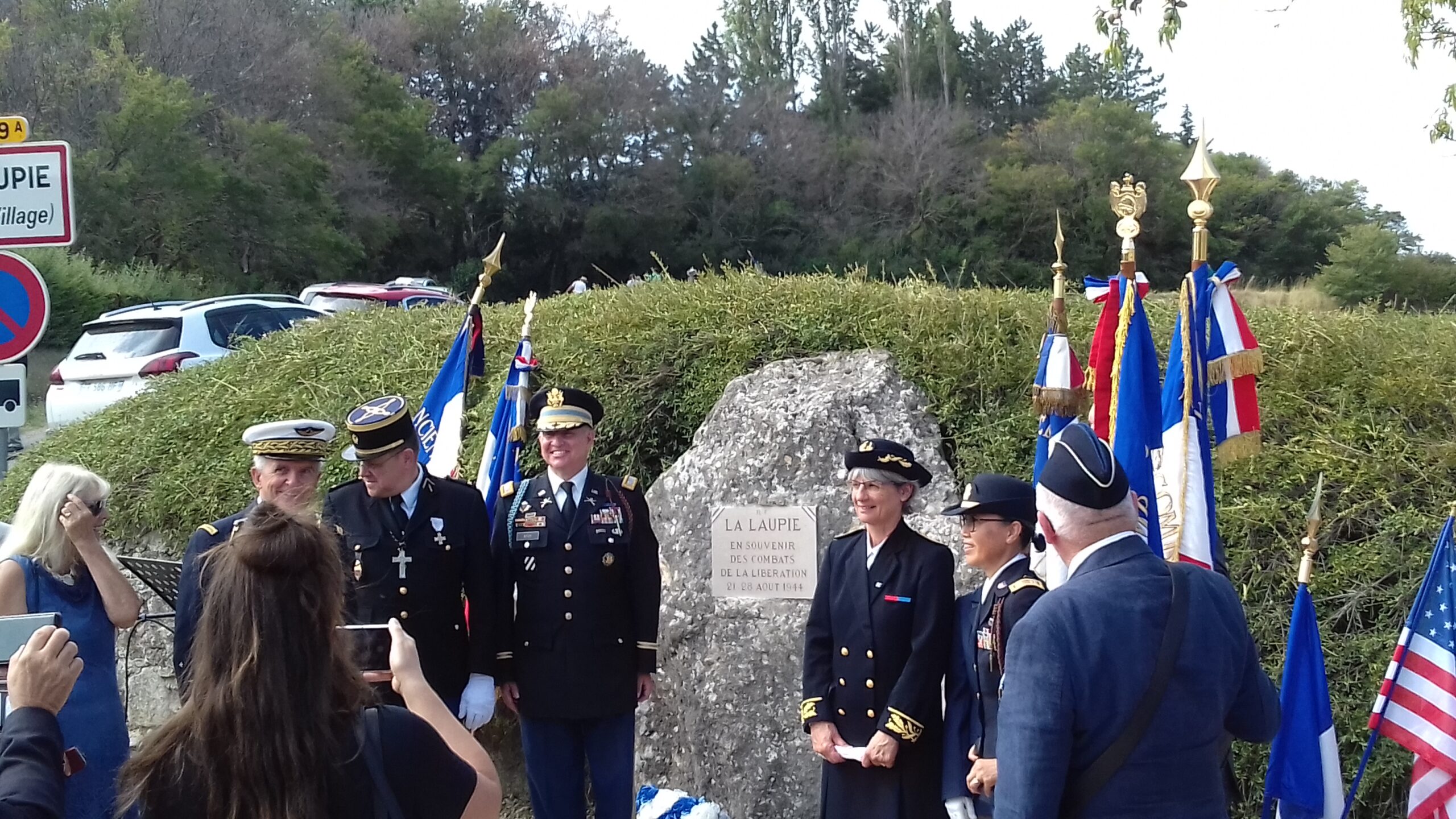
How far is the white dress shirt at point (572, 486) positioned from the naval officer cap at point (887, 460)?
3.66 ft

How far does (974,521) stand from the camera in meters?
4.07

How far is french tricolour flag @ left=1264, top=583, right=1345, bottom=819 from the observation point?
4.38 metres

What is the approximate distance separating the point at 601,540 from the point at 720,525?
0.84 metres

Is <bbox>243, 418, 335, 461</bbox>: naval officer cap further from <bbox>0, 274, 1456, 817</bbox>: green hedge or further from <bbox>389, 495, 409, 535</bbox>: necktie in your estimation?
<bbox>0, 274, 1456, 817</bbox>: green hedge

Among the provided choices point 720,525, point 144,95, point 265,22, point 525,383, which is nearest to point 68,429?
point 525,383

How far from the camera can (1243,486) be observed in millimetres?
5598

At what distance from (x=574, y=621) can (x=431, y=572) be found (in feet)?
1.92

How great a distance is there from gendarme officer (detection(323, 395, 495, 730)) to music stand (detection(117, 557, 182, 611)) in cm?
87

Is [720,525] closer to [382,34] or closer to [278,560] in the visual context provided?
[278,560]

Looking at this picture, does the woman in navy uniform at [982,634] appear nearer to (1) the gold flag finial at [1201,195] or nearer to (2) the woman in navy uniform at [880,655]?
(2) the woman in navy uniform at [880,655]

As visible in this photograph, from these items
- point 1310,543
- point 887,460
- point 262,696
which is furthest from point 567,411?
point 262,696

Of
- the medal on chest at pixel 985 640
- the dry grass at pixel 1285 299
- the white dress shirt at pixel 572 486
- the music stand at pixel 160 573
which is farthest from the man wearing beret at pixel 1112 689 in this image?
the dry grass at pixel 1285 299

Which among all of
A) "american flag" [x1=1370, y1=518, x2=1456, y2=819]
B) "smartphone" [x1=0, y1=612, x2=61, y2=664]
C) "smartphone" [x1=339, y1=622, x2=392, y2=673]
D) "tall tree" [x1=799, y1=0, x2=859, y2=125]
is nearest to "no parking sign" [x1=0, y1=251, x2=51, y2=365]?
"smartphone" [x1=339, y1=622, x2=392, y2=673]

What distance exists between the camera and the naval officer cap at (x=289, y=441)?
4293 mm
